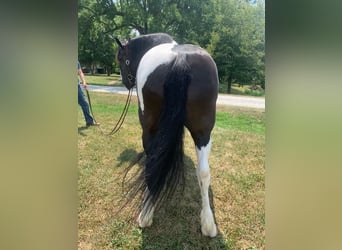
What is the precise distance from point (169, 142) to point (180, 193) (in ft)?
0.79

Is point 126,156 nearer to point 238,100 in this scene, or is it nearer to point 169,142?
point 169,142

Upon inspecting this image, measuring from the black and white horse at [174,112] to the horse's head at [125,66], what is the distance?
91mm

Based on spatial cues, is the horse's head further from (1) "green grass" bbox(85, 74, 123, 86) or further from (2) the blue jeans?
(2) the blue jeans

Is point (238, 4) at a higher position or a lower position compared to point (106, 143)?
higher

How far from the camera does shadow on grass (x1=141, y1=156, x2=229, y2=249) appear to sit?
998 mm

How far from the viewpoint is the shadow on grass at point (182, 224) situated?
3.27 ft

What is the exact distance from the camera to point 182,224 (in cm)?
103
